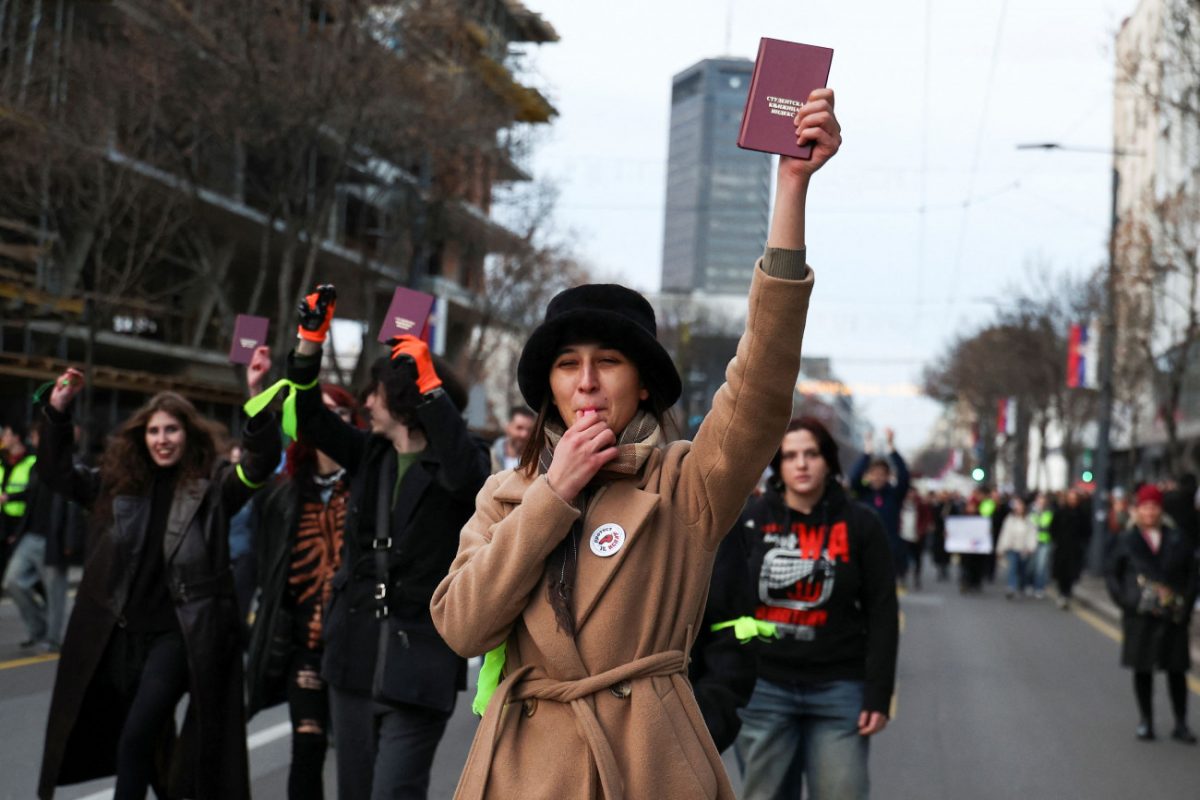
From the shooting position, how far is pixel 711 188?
41.6 meters

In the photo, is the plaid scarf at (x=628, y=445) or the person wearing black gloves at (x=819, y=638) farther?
the person wearing black gloves at (x=819, y=638)

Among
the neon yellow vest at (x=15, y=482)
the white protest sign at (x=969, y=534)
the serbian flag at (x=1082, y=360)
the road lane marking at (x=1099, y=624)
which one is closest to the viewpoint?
the neon yellow vest at (x=15, y=482)

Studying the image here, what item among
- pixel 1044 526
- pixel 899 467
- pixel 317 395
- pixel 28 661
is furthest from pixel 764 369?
pixel 1044 526

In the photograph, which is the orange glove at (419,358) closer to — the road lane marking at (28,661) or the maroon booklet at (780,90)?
the maroon booklet at (780,90)

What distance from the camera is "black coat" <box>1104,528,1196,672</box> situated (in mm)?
10484

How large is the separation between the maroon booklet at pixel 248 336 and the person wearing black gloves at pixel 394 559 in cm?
129

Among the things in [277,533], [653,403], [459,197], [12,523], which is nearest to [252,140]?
[459,197]

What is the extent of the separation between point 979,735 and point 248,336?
241 inches

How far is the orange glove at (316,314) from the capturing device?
4.93m

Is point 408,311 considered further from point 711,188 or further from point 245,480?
point 711,188

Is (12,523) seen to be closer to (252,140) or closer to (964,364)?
(252,140)

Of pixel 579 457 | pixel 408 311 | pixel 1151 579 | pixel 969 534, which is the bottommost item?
pixel 969 534

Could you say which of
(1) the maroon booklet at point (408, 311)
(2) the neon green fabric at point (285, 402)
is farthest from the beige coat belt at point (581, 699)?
(1) the maroon booklet at point (408, 311)

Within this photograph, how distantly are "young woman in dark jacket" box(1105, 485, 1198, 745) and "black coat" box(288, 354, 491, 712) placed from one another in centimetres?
678
